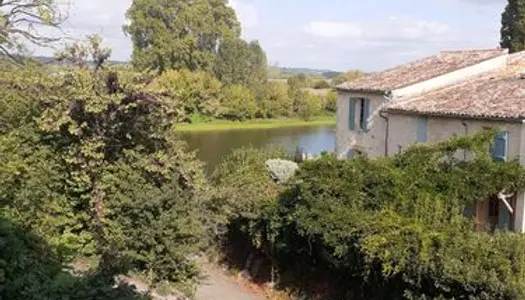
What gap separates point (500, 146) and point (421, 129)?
11.6 feet

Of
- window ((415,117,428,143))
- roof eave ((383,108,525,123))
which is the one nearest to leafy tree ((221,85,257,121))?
roof eave ((383,108,525,123))

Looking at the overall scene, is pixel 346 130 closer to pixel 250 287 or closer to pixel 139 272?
pixel 250 287

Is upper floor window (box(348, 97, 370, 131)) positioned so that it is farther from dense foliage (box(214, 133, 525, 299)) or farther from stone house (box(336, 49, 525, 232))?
dense foliage (box(214, 133, 525, 299))

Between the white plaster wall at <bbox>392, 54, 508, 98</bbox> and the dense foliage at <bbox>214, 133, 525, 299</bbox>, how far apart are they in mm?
5965

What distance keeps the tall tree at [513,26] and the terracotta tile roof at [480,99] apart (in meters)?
11.1

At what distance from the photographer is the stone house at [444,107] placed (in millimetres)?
17719

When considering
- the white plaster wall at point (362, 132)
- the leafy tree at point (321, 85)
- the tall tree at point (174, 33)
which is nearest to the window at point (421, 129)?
the white plaster wall at point (362, 132)

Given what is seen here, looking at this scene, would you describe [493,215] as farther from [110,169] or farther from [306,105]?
[306,105]

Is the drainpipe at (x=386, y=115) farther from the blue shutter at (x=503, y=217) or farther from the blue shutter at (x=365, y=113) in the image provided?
the blue shutter at (x=503, y=217)

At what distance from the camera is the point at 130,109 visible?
16.0 meters

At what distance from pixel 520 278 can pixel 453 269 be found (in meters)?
1.18

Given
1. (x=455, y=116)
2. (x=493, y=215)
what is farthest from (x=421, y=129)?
(x=493, y=215)

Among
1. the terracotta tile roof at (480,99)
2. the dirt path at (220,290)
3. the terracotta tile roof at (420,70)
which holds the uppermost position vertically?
the terracotta tile roof at (420,70)

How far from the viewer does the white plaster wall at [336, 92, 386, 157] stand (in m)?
23.5
